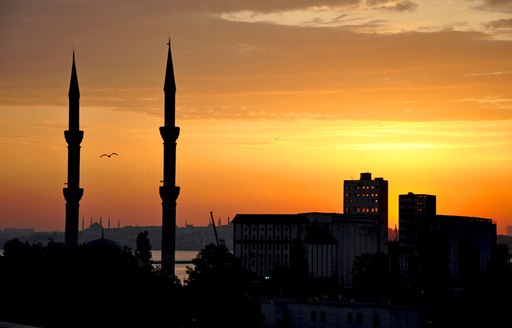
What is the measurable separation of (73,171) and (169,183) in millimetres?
17142

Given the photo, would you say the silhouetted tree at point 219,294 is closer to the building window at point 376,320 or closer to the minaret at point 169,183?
the building window at point 376,320

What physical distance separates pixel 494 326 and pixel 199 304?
122 ft

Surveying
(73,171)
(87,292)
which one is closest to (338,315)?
(87,292)

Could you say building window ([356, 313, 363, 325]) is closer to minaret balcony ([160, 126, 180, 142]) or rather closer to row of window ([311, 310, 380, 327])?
row of window ([311, 310, 380, 327])

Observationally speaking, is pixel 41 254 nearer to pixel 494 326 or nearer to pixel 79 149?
pixel 79 149

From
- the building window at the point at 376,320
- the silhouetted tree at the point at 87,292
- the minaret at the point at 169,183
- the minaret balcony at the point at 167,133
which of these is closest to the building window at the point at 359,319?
the building window at the point at 376,320

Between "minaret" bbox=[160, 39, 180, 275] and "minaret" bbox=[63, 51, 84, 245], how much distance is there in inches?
533

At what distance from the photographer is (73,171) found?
155000 millimetres

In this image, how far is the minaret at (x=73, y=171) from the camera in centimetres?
15262

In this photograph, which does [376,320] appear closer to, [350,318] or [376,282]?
[350,318]

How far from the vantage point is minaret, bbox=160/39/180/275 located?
481 ft

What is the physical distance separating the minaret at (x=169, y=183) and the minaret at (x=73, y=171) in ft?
44.4

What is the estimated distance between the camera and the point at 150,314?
10362 cm

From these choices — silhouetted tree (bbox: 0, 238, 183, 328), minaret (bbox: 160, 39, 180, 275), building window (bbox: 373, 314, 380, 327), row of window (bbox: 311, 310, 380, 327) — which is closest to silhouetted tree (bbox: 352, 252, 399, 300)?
minaret (bbox: 160, 39, 180, 275)
